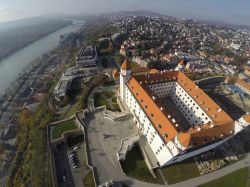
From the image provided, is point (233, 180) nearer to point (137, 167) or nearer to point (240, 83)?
point (137, 167)

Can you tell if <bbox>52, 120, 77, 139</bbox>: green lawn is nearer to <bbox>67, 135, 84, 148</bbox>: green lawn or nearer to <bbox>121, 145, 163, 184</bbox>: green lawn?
<bbox>67, 135, 84, 148</bbox>: green lawn

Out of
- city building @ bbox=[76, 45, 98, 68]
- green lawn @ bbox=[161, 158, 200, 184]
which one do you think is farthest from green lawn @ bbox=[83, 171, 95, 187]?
city building @ bbox=[76, 45, 98, 68]

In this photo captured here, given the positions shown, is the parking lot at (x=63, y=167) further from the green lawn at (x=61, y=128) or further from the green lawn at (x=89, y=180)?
the green lawn at (x=61, y=128)

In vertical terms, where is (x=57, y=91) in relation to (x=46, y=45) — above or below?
above

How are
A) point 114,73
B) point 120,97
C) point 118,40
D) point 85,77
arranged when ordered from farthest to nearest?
point 118,40, point 85,77, point 114,73, point 120,97

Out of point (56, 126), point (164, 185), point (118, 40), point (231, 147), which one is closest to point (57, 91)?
point (56, 126)

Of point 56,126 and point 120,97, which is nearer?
point 56,126

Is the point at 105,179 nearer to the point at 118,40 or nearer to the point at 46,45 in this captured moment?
the point at 118,40

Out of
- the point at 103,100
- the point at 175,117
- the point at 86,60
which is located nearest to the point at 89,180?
the point at 175,117
